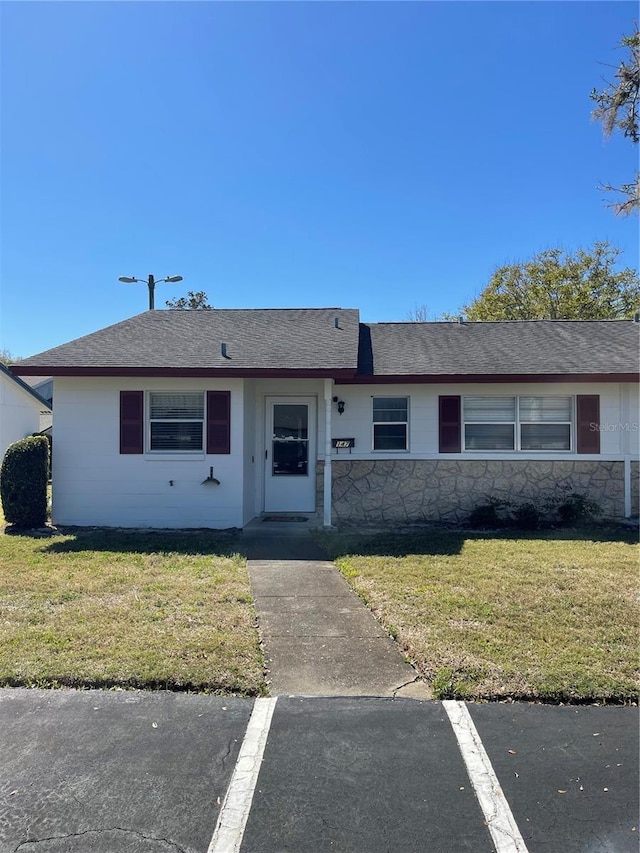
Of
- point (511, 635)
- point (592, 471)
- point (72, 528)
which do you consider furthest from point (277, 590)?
point (592, 471)

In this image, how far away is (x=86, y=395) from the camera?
9.69m

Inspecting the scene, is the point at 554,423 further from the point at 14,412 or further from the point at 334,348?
the point at 14,412

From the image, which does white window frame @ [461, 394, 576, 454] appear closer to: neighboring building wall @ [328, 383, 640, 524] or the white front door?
neighboring building wall @ [328, 383, 640, 524]

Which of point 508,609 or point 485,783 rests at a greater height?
point 508,609

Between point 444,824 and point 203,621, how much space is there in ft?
9.53

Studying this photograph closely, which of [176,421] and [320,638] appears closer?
[320,638]

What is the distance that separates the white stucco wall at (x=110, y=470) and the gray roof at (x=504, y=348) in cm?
378

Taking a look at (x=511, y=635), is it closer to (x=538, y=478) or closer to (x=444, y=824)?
(x=444, y=824)

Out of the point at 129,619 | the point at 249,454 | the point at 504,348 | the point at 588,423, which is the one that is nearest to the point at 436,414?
the point at 504,348

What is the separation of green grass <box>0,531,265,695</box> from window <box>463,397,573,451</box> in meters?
5.35

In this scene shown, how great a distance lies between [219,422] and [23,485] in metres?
3.43

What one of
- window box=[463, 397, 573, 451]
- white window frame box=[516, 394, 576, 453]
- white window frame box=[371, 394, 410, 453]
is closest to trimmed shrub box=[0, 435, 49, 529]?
white window frame box=[371, 394, 410, 453]

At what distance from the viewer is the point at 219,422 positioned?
9484 mm

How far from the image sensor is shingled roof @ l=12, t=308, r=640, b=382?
9.22 meters
